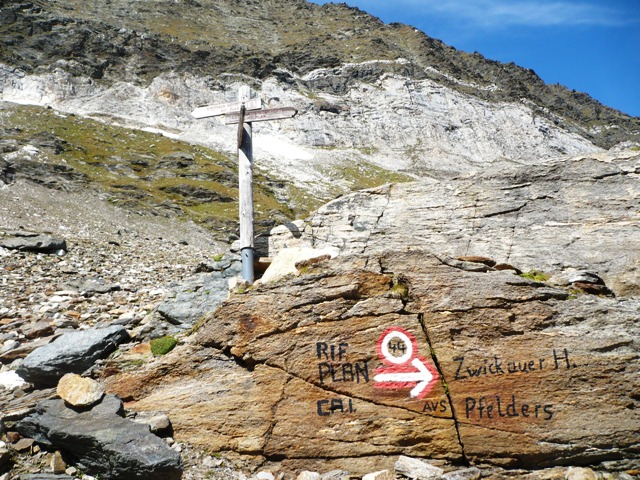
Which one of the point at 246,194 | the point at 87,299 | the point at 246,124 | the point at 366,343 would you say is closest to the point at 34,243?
the point at 87,299

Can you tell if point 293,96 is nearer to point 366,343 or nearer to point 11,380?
point 11,380

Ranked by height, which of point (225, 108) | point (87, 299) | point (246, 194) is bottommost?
point (87, 299)

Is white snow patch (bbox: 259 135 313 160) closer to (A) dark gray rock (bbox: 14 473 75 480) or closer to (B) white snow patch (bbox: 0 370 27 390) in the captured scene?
(B) white snow patch (bbox: 0 370 27 390)

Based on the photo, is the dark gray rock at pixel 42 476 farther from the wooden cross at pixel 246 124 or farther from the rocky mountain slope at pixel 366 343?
the wooden cross at pixel 246 124

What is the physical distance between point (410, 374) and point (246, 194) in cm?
757

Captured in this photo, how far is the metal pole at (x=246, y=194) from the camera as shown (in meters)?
11.5

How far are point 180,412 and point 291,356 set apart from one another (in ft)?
7.01

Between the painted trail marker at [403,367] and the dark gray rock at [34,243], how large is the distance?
16615mm

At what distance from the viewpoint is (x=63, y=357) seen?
8164 mm

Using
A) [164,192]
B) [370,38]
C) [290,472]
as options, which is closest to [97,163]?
[164,192]

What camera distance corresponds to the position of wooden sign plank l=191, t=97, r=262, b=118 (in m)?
13.6

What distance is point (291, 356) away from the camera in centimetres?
781

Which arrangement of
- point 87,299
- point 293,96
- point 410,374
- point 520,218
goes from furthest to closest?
point 293,96 → point 87,299 → point 520,218 → point 410,374

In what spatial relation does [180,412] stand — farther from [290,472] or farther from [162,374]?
[290,472]
